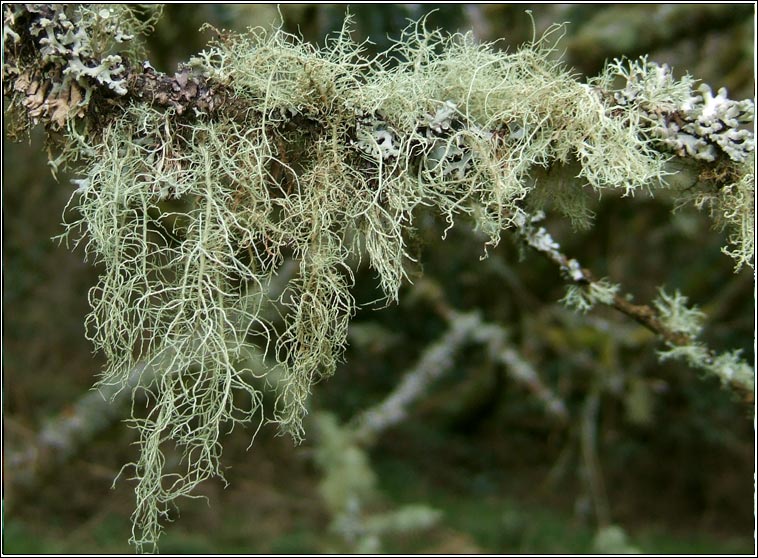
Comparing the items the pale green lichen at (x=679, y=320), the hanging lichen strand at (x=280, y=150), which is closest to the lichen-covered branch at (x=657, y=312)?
the pale green lichen at (x=679, y=320)

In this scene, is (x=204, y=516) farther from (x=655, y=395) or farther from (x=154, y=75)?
(x=154, y=75)

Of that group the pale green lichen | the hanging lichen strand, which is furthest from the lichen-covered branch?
the hanging lichen strand

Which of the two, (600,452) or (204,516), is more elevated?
(600,452)

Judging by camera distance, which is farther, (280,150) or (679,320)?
(679,320)

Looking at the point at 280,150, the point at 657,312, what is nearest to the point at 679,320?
the point at 657,312

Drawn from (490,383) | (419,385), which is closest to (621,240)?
(490,383)

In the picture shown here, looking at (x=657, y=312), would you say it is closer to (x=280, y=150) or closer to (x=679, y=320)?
(x=679, y=320)

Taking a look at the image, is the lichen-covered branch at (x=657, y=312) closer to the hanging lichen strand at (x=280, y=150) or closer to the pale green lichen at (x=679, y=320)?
the pale green lichen at (x=679, y=320)

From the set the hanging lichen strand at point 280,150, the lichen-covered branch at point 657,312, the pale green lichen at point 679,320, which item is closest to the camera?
the hanging lichen strand at point 280,150

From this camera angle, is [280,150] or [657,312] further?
[657,312]
